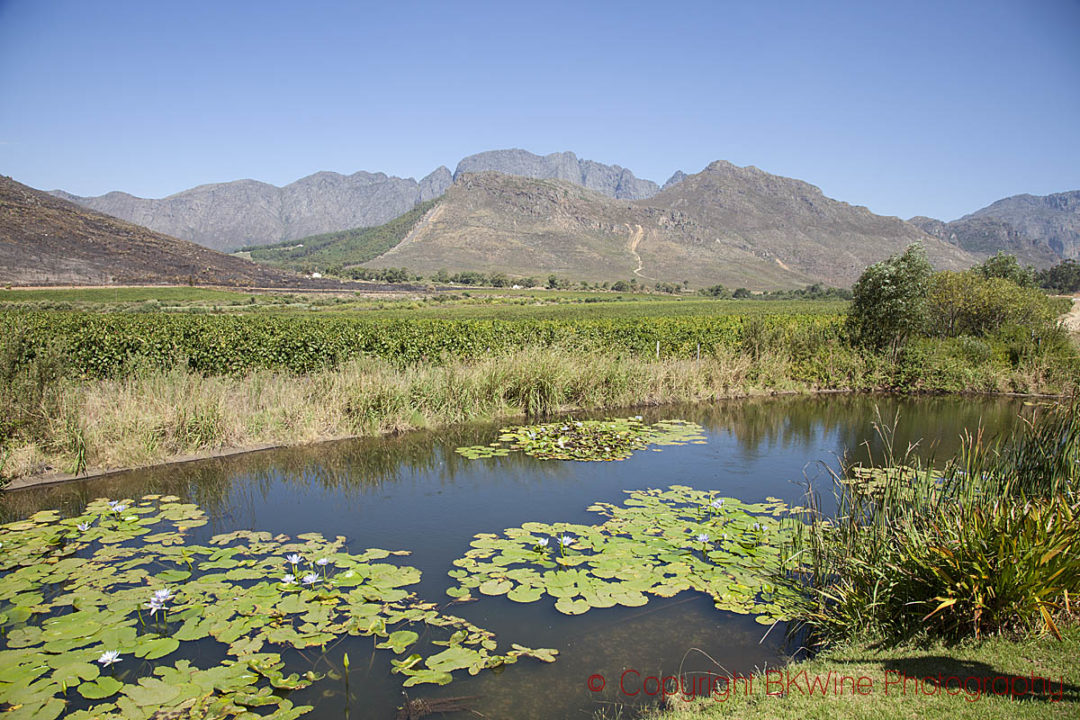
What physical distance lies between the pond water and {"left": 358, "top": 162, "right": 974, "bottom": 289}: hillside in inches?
4064

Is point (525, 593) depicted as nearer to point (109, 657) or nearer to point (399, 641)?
point (399, 641)

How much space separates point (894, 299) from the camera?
59.9ft

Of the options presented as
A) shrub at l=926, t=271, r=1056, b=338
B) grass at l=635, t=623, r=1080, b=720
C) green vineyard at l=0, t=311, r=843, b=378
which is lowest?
grass at l=635, t=623, r=1080, b=720

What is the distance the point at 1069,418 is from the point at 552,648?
4.98 m

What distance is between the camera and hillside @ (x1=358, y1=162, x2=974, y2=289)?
4929 inches

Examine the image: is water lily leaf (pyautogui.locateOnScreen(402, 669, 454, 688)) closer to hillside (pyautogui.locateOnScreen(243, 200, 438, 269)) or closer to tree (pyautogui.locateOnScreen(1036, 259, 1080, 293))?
tree (pyautogui.locateOnScreen(1036, 259, 1080, 293))

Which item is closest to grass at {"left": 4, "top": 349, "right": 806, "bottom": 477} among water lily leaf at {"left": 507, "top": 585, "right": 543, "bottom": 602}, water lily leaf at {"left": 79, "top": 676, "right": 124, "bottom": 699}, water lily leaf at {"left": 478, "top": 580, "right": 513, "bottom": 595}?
water lily leaf at {"left": 79, "top": 676, "right": 124, "bottom": 699}

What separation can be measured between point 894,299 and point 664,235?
467 feet

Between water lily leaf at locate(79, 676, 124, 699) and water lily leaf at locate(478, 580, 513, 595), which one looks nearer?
water lily leaf at locate(79, 676, 124, 699)

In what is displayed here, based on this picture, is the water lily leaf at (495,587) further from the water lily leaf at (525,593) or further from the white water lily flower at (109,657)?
the white water lily flower at (109,657)

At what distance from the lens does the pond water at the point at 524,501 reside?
14.9 ft

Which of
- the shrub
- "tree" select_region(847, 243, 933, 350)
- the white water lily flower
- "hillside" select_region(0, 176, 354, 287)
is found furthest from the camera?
"hillside" select_region(0, 176, 354, 287)

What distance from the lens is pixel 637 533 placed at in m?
6.94

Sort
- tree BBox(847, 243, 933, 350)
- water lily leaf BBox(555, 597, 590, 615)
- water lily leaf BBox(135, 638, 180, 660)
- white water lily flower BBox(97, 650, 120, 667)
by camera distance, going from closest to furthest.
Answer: white water lily flower BBox(97, 650, 120, 667) < water lily leaf BBox(135, 638, 180, 660) < water lily leaf BBox(555, 597, 590, 615) < tree BBox(847, 243, 933, 350)
